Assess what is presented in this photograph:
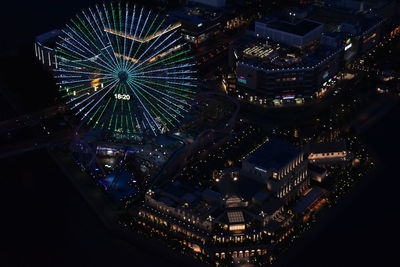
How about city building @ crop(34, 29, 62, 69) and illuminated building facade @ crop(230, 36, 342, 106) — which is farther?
city building @ crop(34, 29, 62, 69)

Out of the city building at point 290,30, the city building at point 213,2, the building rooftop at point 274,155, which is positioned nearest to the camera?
the building rooftop at point 274,155

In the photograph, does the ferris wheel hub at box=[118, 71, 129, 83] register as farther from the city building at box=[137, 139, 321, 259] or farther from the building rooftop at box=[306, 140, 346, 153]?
the building rooftop at box=[306, 140, 346, 153]

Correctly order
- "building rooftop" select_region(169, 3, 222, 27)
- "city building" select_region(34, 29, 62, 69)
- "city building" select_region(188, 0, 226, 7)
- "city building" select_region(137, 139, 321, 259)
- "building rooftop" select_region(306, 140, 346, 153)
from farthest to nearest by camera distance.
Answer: "city building" select_region(188, 0, 226, 7) < "building rooftop" select_region(169, 3, 222, 27) < "city building" select_region(34, 29, 62, 69) < "building rooftop" select_region(306, 140, 346, 153) < "city building" select_region(137, 139, 321, 259)

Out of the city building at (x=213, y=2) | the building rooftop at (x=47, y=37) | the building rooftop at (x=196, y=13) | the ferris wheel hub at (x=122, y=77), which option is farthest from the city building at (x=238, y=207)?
the city building at (x=213, y=2)

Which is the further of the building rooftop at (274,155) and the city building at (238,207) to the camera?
the building rooftop at (274,155)

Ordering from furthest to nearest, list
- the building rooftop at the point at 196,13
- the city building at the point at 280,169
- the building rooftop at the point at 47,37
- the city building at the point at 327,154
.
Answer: the building rooftop at the point at 196,13 < the building rooftop at the point at 47,37 < the city building at the point at 327,154 < the city building at the point at 280,169

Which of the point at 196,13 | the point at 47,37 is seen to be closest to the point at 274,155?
the point at 196,13

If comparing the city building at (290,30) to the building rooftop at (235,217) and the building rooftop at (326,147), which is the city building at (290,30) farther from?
the building rooftop at (235,217)

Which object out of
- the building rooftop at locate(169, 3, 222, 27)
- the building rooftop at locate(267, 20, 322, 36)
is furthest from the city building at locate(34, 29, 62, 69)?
the building rooftop at locate(267, 20, 322, 36)
